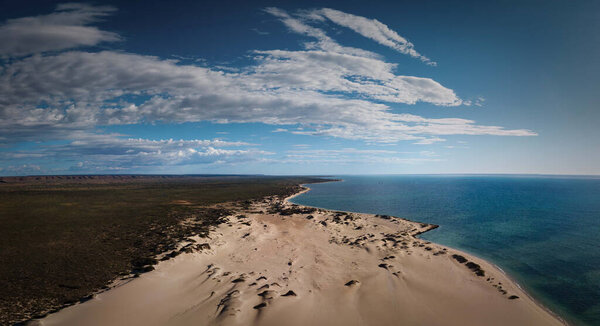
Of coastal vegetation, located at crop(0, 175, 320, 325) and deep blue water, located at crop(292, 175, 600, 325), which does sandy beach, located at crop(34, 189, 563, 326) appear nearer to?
coastal vegetation, located at crop(0, 175, 320, 325)

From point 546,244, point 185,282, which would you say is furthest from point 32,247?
point 546,244

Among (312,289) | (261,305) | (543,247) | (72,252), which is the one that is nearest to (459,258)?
(543,247)

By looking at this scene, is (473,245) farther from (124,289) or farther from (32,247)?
(32,247)

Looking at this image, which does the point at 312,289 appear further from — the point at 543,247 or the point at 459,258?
the point at 543,247

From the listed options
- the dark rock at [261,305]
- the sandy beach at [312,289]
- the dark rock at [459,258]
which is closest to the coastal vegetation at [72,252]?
the sandy beach at [312,289]

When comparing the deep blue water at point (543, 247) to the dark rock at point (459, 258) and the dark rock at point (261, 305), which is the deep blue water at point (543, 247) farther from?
the dark rock at point (261, 305)

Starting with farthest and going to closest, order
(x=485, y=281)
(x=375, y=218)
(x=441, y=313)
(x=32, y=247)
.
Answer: (x=375, y=218)
(x=32, y=247)
(x=485, y=281)
(x=441, y=313)

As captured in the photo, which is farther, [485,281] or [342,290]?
[485,281]

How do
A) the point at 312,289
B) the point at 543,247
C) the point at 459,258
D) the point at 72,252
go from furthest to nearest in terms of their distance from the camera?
the point at 543,247, the point at 459,258, the point at 72,252, the point at 312,289
